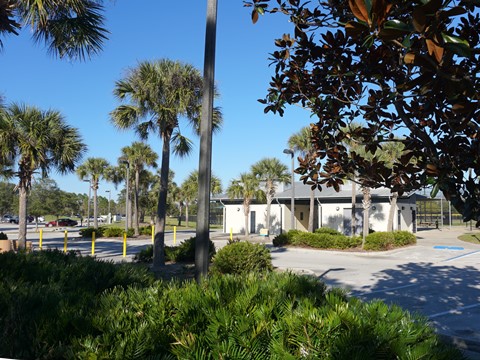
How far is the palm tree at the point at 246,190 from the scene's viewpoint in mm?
35844

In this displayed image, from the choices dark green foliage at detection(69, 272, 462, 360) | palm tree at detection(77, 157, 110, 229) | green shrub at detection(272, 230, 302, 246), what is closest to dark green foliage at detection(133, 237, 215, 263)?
green shrub at detection(272, 230, 302, 246)

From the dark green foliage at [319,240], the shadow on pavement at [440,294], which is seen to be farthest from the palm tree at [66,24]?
the dark green foliage at [319,240]

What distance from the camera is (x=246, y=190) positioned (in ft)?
118

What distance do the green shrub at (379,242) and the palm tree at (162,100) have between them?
11.4 m

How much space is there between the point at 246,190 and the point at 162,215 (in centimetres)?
2058

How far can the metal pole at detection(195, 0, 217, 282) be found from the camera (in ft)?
21.4

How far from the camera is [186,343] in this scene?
298 cm

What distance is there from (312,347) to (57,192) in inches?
2577

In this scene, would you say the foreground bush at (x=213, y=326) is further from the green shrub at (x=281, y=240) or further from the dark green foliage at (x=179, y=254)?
the green shrub at (x=281, y=240)

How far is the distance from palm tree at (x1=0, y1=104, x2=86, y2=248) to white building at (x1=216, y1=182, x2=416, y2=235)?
15535mm

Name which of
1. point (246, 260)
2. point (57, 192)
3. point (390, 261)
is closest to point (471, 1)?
point (246, 260)

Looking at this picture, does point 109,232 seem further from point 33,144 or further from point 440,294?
point 440,294

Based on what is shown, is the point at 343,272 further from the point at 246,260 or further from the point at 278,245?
the point at 278,245

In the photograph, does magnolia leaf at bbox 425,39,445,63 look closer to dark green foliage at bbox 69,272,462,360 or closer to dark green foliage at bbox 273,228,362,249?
dark green foliage at bbox 69,272,462,360
